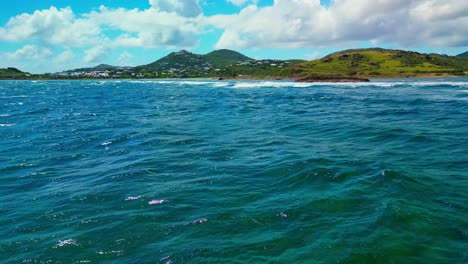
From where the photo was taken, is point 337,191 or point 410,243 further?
point 337,191

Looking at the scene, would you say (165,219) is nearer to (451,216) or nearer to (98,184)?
(98,184)

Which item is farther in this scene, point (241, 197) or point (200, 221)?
point (241, 197)

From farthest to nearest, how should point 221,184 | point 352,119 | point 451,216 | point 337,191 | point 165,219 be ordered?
point 352,119 → point 221,184 → point 337,191 → point 165,219 → point 451,216

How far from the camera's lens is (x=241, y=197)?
16.4 meters

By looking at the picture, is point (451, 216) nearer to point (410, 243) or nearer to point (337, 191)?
point (410, 243)

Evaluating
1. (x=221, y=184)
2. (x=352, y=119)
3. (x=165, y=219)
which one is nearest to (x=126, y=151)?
(x=221, y=184)

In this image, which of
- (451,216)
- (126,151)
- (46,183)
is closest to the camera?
(451,216)

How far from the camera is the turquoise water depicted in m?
11.6

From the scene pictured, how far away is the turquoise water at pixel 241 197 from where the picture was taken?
1159 cm

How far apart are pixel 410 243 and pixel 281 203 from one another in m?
5.28

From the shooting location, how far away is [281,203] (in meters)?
15.4

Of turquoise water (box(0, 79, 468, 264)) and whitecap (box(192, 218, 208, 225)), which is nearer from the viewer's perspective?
turquoise water (box(0, 79, 468, 264))

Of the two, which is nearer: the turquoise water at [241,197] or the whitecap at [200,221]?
the turquoise water at [241,197]

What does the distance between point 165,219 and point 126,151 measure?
13.9m
